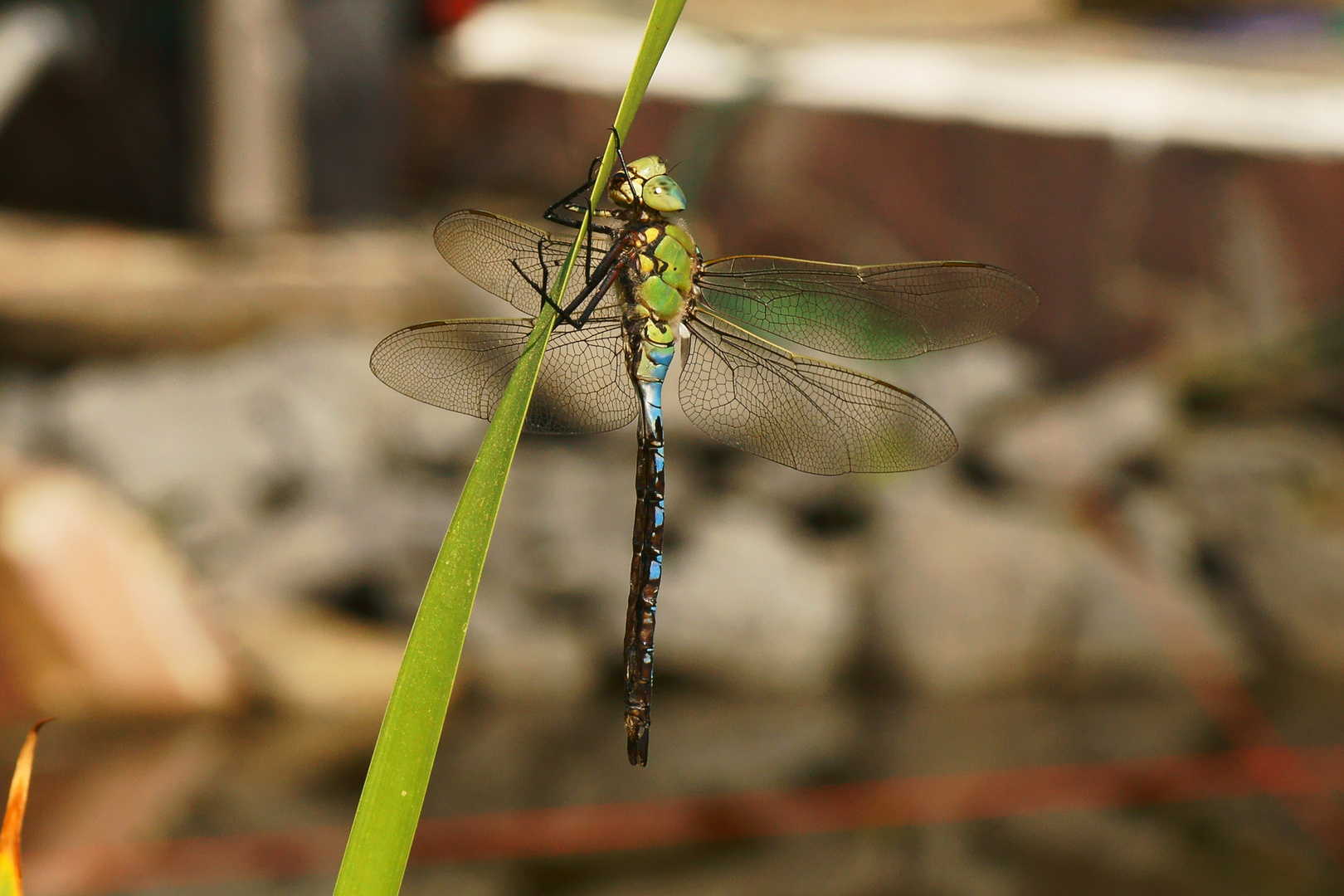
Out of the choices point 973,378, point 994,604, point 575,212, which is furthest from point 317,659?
point 575,212

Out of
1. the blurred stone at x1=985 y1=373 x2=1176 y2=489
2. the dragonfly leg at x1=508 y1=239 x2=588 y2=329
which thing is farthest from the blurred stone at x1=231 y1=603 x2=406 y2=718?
the dragonfly leg at x1=508 y1=239 x2=588 y2=329

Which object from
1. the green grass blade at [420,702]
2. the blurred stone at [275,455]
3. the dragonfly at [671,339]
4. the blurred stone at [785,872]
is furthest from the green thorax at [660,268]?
the blurred stone at [275,455]

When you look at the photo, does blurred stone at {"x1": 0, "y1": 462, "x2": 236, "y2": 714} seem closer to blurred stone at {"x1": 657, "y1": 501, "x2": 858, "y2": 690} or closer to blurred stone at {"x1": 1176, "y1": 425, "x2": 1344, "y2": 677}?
blurred stone at {"x1": 657, "y1": 501, "x2": 858, "y2": 690}

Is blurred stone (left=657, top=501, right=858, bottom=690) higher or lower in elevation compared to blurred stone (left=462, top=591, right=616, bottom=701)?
higher

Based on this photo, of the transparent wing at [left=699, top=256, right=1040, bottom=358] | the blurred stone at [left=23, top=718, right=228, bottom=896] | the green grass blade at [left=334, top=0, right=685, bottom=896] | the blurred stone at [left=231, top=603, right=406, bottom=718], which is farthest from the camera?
the blurred stone at [left=231, top=603, right=406, bottom=718]

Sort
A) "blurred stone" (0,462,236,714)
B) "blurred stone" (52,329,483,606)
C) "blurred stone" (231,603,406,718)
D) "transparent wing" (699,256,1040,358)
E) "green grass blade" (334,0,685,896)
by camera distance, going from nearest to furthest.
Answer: "green grass blade" (334,0,685,896), "transparent wing" (699,256,1040,358), "blurred stone" (0,462,236,714), "blurred stone" (231,603,406,718), "blurred stone" (52,329,483,606)

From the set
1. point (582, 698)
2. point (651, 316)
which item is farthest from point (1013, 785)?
point (651, 316)

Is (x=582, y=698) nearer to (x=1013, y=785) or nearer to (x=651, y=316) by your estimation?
(x=1013, y=785)
